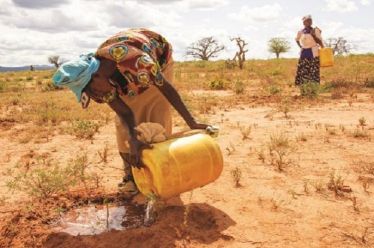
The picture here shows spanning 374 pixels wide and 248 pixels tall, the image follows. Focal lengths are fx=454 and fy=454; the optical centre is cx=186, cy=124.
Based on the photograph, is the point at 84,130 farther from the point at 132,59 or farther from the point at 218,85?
the point at 218,85

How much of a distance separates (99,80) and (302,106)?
4853 millimetres

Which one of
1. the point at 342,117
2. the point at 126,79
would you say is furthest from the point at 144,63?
the point at 342,117

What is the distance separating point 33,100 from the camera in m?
9.52

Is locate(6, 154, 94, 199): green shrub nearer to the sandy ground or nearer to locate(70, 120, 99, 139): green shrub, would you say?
the sandy ground

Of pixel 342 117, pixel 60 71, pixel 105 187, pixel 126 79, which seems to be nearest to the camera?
pixel 60 71

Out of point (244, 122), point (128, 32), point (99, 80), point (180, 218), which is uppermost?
point (128, 32)

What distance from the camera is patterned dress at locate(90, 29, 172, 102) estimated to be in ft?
9.05

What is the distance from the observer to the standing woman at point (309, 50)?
8.23 meters

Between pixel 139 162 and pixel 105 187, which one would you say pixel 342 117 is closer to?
pixel 105 187

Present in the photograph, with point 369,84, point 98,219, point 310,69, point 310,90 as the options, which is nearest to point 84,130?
point 98,219

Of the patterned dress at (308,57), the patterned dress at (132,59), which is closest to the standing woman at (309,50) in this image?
the patterned dress at (308,57)

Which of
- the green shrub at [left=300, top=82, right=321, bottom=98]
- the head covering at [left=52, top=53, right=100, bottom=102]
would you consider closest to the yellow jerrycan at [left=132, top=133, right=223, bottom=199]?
the head covering at [left=52, top=53, right=100, bottom=102]

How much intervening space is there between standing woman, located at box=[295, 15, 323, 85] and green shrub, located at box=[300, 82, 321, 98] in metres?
0.47

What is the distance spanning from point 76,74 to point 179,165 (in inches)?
31.6
